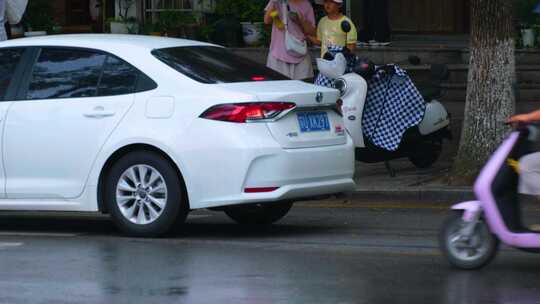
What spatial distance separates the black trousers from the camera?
20.5 meters

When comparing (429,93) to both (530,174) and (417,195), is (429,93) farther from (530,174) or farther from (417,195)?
(530,174)

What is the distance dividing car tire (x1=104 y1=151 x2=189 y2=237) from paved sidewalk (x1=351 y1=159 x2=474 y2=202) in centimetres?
346

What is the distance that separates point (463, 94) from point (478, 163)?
5.77 m

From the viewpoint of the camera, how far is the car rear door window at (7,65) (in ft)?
36.2

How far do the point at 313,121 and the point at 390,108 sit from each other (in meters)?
3.44

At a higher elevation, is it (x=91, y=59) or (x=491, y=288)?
(x=91, y=59)

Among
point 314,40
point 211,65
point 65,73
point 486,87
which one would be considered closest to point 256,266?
point 211,65

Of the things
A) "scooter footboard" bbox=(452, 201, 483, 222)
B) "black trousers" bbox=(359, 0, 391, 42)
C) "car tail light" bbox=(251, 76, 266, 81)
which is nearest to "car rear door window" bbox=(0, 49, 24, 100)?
"car tail light" bbox=(251, 76, 266, 81)

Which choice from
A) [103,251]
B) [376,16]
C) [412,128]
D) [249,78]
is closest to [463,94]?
[376,16]

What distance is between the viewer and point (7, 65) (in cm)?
1114

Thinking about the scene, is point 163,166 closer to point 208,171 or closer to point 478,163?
point 208,171

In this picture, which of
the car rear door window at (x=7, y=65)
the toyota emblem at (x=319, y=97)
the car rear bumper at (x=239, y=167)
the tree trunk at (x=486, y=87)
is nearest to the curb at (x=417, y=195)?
the tree trunk at (x=486, y=87)

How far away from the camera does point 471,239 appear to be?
8.73 m

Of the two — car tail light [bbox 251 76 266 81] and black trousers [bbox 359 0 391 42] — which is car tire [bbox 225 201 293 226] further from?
black trousers [bbox 359 0 391 42]
